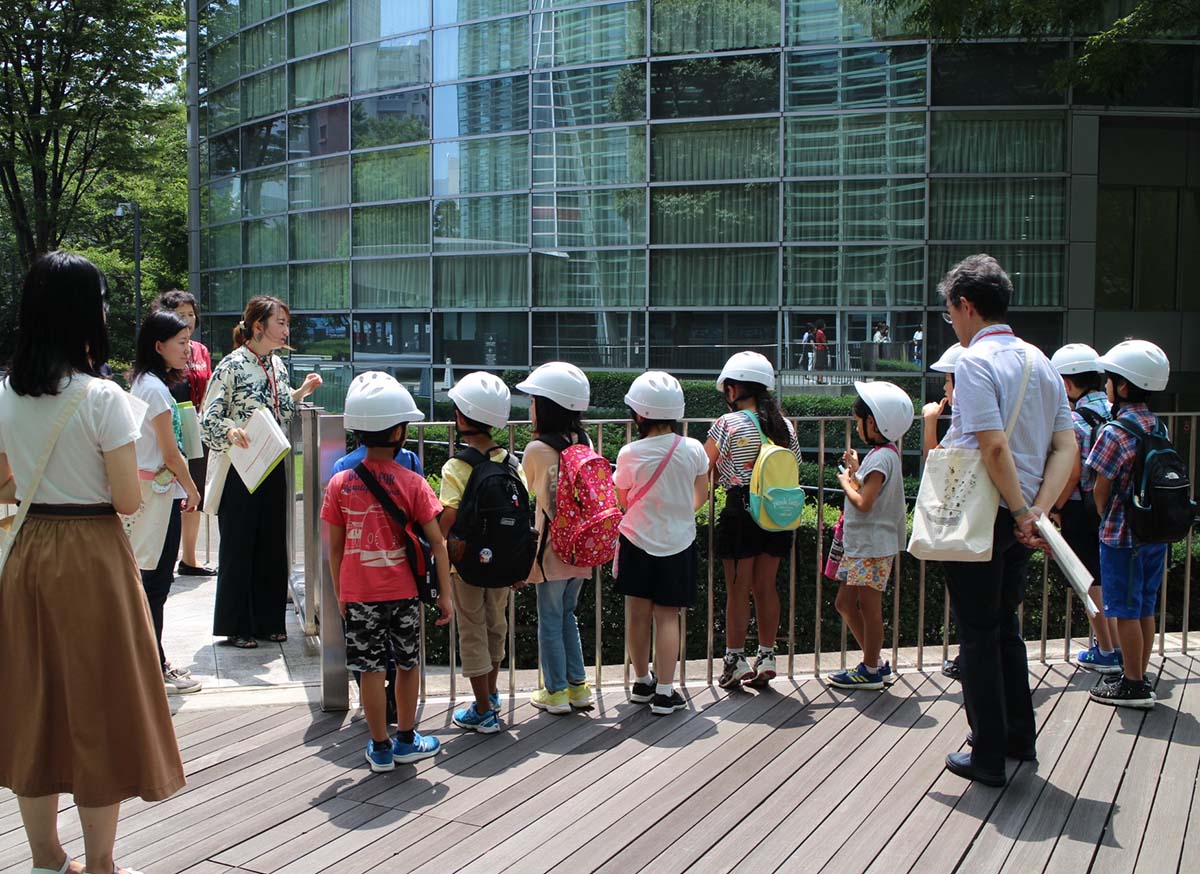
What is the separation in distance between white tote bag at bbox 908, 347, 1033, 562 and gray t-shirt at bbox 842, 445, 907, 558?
1.04 m

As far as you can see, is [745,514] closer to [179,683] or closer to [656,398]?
[656,398]

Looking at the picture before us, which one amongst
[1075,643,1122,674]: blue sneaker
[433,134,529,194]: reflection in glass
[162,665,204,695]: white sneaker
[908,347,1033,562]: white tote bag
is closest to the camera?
[908,347,1033,562]: white tote bag

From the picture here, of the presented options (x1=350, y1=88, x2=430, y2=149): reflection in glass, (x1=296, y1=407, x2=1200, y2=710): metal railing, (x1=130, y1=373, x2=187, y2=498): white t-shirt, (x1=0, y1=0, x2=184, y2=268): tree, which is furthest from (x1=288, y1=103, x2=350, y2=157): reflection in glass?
(x1=130, y1=373, x2=187, y2=498): white t-shirt

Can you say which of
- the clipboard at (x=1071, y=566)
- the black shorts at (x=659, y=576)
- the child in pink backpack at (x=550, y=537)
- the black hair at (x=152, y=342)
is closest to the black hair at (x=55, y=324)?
the child in pink backpack at (x=550, y=537)

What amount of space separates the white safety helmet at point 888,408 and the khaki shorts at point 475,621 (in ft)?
5.97

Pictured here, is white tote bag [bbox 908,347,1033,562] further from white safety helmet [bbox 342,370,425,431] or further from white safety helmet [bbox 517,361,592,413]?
white safety helmet [bbox 342,370,425,431]

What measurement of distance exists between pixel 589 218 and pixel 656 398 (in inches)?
448

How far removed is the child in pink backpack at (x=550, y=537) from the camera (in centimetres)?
503

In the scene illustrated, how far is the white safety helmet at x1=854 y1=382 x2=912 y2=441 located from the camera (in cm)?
533

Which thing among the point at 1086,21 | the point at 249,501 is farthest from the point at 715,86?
the point at 249,501

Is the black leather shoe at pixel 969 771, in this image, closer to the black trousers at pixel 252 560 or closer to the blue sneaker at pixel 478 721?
the blue sneaker at pixel 478 721

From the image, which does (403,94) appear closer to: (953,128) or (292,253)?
(292,253)

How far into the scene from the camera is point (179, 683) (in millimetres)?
5664

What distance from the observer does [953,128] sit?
1459cm
